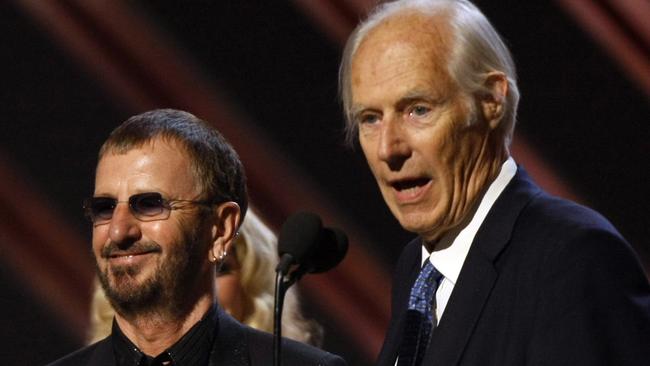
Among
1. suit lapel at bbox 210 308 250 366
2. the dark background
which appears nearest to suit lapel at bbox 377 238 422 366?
suit lapel at bbox 210 308 250 366

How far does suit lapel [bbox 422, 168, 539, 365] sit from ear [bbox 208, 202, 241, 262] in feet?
2.13

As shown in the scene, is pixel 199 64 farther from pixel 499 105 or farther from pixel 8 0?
pixel 499 105

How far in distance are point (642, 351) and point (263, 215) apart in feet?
8.84

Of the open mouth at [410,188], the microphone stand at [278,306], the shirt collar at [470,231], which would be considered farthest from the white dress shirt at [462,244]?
the microphone stand at [278,306]

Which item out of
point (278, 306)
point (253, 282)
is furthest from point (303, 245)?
point (253, 282)

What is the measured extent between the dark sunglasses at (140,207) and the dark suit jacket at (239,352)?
293mm

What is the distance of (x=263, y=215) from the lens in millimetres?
4664

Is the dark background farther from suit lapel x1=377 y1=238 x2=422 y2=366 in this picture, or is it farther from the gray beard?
the gray beard

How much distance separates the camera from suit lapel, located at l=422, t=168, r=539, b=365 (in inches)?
92.6

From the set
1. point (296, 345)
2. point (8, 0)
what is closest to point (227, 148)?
point (296, 345)

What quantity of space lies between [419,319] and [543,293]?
0.40m

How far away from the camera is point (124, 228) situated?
8.87ft

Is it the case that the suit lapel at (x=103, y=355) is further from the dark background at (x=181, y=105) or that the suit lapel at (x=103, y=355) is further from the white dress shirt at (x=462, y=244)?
the dark background at (x=181, y=105)

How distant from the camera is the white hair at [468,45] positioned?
96.0 inches
